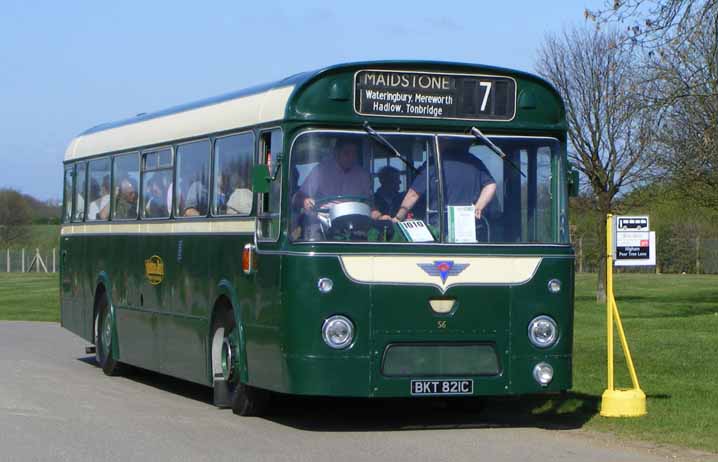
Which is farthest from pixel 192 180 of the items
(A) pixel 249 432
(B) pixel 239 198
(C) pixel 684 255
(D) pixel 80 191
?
(C) pixel 684 255

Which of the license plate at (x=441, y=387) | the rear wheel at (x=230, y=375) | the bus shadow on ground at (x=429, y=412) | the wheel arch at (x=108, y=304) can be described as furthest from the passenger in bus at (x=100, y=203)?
the license plate at (x=441, y=387)

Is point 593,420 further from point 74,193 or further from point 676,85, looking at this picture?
point 676,85

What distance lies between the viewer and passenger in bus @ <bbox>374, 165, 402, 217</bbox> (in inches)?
469

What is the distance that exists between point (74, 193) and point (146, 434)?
8.42 m

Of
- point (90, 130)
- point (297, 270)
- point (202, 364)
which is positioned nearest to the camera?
point (297, 270)

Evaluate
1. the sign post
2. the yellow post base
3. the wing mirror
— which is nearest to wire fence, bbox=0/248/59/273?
the sign post

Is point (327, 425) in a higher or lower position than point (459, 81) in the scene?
lower

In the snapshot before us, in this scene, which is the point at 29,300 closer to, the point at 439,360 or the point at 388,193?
the point at 388,193

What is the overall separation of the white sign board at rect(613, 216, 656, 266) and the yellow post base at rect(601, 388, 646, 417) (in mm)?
1186

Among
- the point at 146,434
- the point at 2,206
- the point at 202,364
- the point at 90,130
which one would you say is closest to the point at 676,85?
the point at 90,130

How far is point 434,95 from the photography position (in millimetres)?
12188

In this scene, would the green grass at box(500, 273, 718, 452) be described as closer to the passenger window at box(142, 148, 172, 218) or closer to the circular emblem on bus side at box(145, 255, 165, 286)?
the circular emblem on bus side at box(145, 255, 165, 286)

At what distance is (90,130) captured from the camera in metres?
19.7

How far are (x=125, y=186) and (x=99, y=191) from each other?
1347 millimetres
